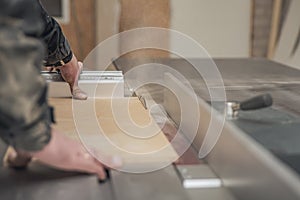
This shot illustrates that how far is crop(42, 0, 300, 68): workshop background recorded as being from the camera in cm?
330

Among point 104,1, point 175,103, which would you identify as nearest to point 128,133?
point 175,103

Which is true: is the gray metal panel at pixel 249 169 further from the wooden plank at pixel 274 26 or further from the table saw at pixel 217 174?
the wooden plank at pixel 274 26

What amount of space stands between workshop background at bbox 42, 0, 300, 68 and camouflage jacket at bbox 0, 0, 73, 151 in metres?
2.60

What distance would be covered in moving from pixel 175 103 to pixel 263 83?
0.44 metres

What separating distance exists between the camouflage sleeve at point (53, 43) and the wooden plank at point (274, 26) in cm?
231

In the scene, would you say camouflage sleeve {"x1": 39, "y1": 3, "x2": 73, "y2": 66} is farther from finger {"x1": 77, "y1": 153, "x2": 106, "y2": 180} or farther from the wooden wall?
the wooden wall

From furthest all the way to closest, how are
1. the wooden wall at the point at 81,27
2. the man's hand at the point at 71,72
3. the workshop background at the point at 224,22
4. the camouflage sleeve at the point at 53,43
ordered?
the wooden wall at the point at 81,27
the workshop background at the point at 224,22
the man's hand at the point at 71,72
the camouflage sleeve at the point at 53,43

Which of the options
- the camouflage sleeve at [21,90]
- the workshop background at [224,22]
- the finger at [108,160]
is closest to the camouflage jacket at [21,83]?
the camouflage sleeve at [21,90]

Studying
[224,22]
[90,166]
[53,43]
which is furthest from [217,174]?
[224,22]

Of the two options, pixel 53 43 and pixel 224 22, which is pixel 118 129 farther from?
pixel 224 22

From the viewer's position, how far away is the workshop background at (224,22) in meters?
3.30

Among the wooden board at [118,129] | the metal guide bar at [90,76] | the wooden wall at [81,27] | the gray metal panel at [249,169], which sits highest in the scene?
the gray metal panel at [249,169]

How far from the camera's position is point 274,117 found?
92 cm

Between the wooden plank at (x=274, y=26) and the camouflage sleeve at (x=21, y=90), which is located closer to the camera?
the camouflage sleeve at (x=21, y=90)
